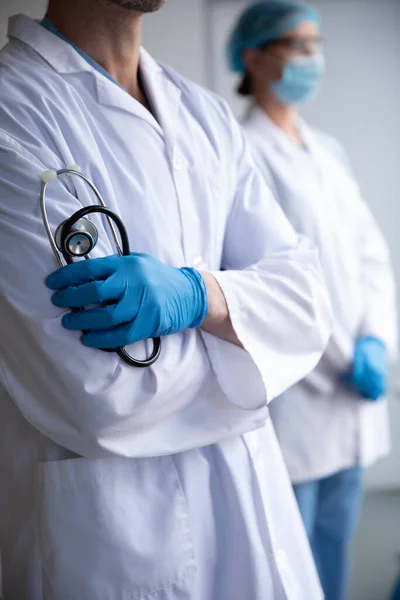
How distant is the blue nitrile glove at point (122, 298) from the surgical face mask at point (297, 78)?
1.30 meters

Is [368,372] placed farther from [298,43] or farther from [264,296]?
[298,43]

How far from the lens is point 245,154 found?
3.95 ft

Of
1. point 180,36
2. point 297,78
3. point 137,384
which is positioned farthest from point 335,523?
point 180,36

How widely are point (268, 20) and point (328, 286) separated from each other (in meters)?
0.87

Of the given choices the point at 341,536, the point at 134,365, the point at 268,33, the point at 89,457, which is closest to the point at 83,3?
the point at 134,365

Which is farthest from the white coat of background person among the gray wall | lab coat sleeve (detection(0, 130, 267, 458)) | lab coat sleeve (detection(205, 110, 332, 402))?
lab coat sleeve (detection(0, 130, 267, 458))

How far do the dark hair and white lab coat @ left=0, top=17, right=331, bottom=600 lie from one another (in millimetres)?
1073

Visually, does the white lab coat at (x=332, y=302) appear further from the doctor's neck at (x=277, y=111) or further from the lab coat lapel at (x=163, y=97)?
the lab coat lapel at (x=163, y=97)

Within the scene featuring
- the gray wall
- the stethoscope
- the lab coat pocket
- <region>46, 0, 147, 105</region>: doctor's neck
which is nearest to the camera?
the stethoscope

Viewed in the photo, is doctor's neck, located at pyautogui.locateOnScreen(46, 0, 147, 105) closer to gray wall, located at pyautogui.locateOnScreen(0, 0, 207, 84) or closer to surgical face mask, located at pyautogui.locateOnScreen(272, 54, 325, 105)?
surgical face mask, located at pyautogui.locateOnScreen(272, 54, 325, 105)

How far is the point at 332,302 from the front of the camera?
1.81 meters

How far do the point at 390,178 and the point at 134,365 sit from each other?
7.60 feet

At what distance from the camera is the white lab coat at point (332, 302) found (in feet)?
5.70

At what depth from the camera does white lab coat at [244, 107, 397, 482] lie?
68.4 inches
